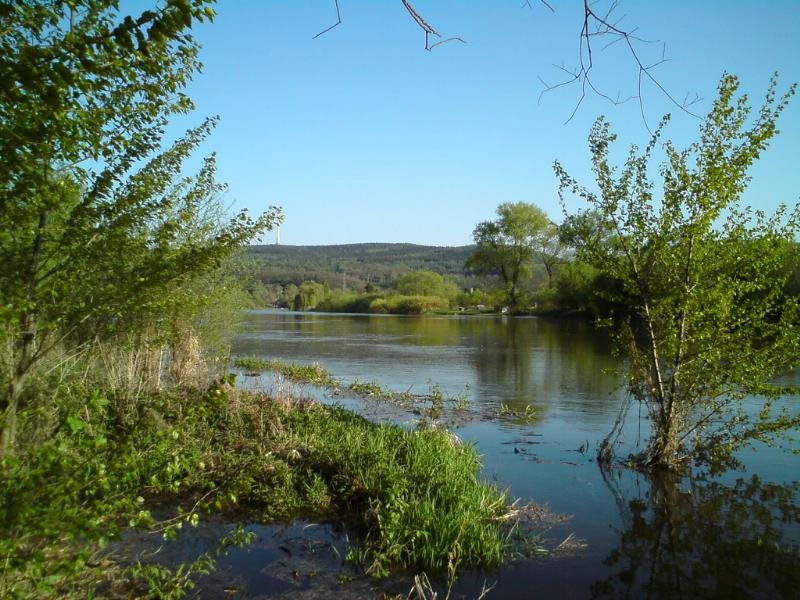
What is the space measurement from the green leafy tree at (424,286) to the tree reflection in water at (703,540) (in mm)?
83013

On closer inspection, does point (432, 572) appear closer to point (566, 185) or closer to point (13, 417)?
point (13, 417)

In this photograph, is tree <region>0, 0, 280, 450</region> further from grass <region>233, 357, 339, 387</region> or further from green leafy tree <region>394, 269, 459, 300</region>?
green leafy tree <region>394, 269, 459, 300</region>

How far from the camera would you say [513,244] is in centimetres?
7125

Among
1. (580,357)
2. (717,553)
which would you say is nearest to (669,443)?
(717,553)

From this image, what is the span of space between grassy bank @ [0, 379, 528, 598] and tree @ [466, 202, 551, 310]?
2431 inches

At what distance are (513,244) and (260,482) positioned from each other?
65491 mm

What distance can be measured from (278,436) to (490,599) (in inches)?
173

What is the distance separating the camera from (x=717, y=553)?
6.97 meters

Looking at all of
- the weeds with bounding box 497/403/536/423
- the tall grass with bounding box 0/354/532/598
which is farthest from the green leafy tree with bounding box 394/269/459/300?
the tall grass with bounding box 0/354/532/598

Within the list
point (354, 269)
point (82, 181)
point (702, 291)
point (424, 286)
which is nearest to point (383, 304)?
point (424, 286)

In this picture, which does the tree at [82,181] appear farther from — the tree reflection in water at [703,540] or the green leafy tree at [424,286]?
the green leafy tree at [424,286]

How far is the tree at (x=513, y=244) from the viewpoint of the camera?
70.3 m

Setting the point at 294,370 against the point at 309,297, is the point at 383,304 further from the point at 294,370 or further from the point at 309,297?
the point at 294,370

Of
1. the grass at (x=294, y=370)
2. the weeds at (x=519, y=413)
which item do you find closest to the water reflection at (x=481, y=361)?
the weeds at (x=519, y=413)
